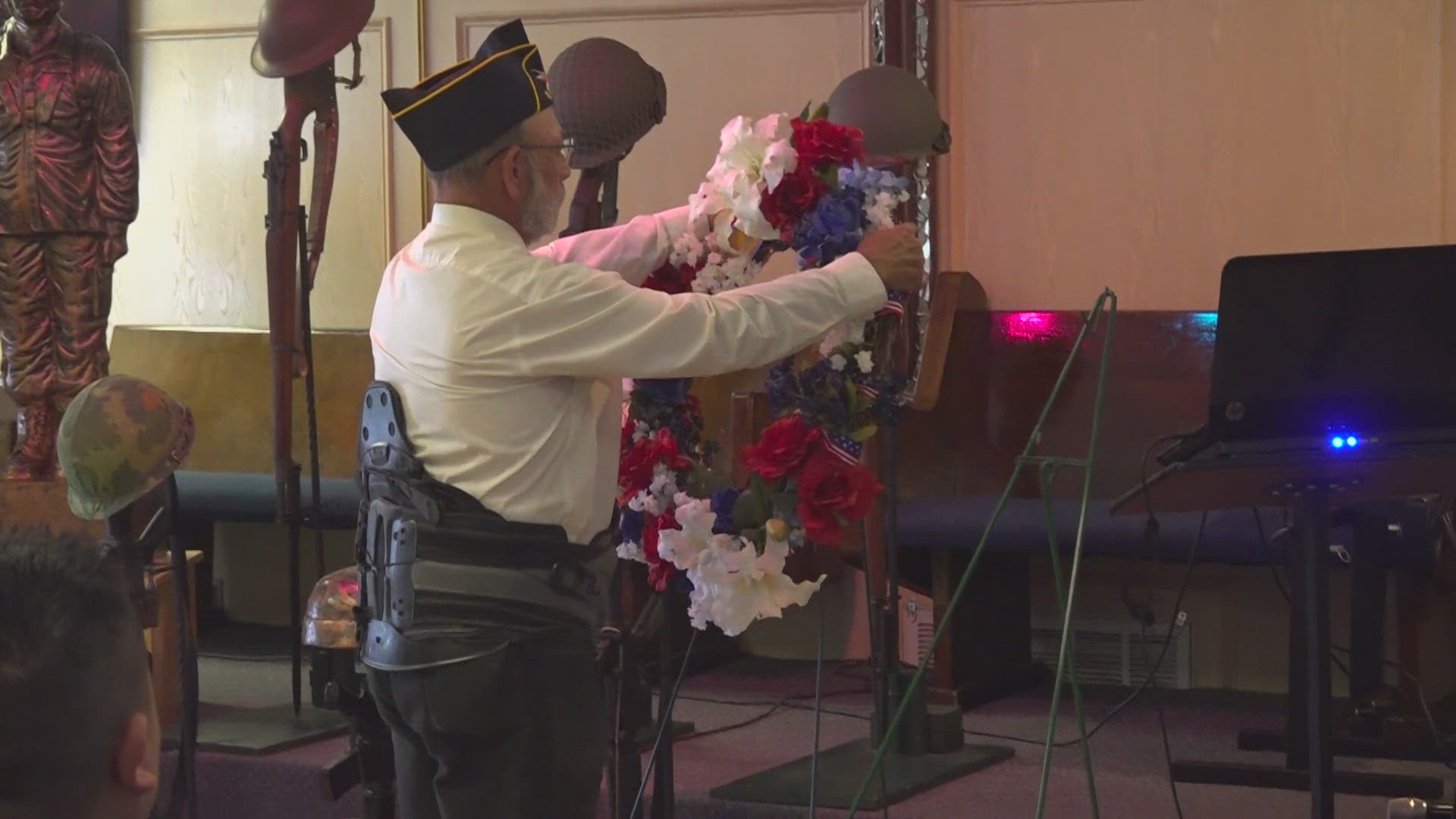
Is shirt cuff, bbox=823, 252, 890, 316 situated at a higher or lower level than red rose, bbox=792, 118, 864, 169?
lower

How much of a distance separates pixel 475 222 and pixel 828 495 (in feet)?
2.10

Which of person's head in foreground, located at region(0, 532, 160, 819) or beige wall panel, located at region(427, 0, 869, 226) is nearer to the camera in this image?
person's head in foreground, located at region(0, 532, 160, 819)

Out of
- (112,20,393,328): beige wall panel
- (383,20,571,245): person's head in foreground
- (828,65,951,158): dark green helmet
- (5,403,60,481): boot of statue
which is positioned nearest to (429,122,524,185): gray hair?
(383,20,571,245): person's head in foreground

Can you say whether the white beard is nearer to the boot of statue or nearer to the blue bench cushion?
the blue bench cushion

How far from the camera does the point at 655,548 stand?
9.36 feet

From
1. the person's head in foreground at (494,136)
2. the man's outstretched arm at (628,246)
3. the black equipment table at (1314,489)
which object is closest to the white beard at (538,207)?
the person's head in foreground at (494,136)

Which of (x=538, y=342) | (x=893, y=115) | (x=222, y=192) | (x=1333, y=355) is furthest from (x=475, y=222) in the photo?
(x=222, y=192)

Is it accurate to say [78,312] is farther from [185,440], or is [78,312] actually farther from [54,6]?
[185,440]

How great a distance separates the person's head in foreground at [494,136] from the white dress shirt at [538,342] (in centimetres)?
4

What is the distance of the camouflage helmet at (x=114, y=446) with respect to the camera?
274 centimetres

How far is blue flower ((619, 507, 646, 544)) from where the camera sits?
2908 millimetres

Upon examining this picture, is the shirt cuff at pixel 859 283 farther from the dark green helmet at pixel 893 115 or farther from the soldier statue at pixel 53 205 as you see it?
the soldier statue at pixel 53 205

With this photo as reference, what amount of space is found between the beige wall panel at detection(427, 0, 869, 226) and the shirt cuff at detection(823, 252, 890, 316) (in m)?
2.93

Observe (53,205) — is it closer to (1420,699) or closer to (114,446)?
(114,446)
